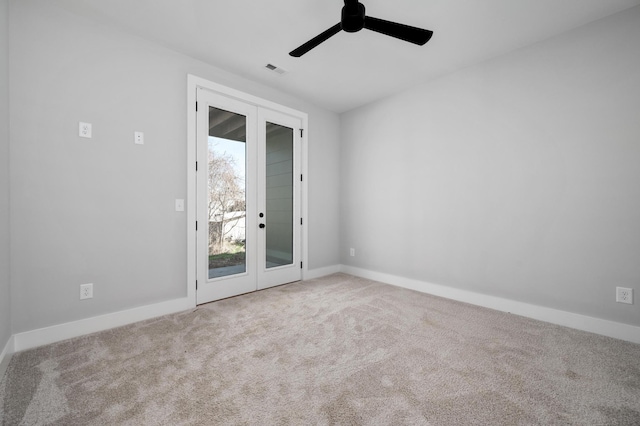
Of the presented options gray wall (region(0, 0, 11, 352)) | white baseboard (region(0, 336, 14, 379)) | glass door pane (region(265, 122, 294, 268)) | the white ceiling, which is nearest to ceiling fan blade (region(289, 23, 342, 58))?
the white ceiling

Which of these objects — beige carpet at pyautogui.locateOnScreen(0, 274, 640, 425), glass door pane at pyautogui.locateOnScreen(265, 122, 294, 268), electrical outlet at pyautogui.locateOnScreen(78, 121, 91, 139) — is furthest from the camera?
glass door pane at pyautogui.locateOnScreen(265, 122, 294, 268)

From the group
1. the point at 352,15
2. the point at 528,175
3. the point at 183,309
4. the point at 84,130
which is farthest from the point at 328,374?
the point at 84,130

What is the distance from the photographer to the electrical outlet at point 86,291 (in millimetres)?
2336

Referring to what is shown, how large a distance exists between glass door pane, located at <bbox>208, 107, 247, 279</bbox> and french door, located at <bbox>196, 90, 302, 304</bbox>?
1 centimetres

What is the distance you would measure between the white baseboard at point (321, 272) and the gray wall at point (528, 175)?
3.01 feet

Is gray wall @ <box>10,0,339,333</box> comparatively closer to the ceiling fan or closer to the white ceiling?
the white ceiling

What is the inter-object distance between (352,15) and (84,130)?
7.93ft

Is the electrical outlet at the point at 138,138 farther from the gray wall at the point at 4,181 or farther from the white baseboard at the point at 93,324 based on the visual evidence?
the white baseboard at the point at 93,324

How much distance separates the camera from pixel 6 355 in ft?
6.26

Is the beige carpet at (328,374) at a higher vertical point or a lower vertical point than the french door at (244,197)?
lower

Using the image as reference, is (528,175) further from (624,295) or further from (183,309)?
(183,309)

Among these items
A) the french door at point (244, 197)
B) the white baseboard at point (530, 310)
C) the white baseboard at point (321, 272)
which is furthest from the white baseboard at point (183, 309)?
the white baseboard at point (321, 272)

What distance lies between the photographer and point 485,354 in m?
2.01

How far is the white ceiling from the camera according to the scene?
2.22m
